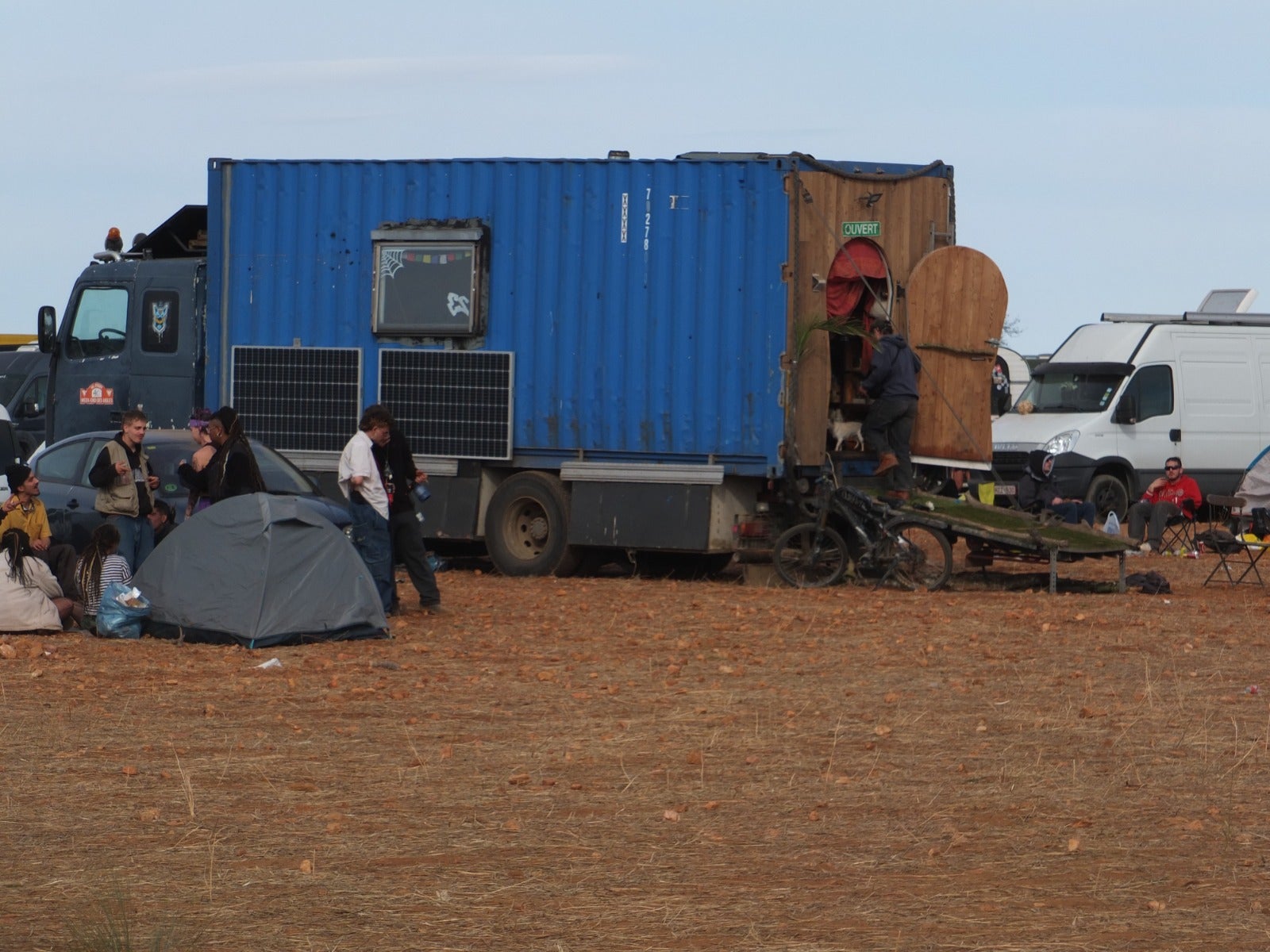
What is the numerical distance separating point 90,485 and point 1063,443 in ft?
41.9

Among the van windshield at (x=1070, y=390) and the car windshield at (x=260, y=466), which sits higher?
the van windshield at (x=1070, y=390)

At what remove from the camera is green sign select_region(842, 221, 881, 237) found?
17125mm

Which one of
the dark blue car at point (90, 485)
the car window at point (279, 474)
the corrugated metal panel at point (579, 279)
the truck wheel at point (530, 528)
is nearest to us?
the dark blue car at point (90, 485)

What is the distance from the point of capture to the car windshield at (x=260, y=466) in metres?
16.0

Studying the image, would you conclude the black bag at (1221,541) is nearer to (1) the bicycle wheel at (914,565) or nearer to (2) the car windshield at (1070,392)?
(1) the bicycle wheel at (914,565)

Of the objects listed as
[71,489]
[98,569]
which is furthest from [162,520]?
[98,569]

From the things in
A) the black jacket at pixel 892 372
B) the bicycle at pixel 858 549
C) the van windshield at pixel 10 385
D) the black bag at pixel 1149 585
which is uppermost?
the van windshield at pixel 10 385

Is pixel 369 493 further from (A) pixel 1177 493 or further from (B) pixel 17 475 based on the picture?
(A) pixel 1177 493

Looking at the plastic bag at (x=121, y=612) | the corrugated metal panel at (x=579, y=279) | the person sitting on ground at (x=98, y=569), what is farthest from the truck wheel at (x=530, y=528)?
the plastic bag at (x=121, y=612)

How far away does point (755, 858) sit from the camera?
7.16m

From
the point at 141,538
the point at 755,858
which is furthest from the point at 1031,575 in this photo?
the point at 755,858

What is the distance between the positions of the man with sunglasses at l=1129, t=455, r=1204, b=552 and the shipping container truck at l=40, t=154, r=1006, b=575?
4011 mm

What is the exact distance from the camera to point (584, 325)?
17.7m

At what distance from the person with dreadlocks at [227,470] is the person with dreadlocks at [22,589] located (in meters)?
1.32
